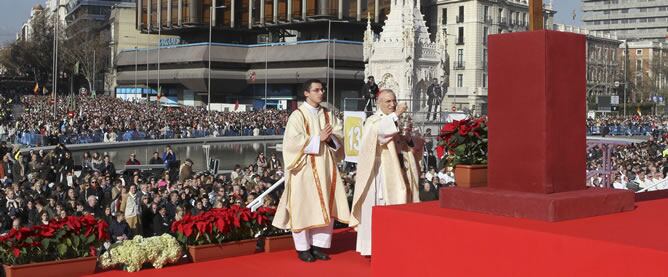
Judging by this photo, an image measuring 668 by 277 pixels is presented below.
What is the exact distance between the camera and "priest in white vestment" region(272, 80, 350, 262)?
820 centimetres

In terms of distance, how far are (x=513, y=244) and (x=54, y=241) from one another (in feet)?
14.5

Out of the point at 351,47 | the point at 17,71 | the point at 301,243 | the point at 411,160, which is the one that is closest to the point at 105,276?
the point at 301,243

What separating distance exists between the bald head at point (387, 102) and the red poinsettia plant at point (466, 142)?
0.65 metres

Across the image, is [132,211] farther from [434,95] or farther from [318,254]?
[434,95]

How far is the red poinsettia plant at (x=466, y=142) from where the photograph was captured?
732 centimetres

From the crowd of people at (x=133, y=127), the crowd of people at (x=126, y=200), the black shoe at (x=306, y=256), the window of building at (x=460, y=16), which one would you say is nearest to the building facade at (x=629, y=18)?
the window of building at (x=460, y=16)

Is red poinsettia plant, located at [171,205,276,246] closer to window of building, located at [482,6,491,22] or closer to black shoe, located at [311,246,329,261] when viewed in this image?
black shoe, located at [311,246,329,261]

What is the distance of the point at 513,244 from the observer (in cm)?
525

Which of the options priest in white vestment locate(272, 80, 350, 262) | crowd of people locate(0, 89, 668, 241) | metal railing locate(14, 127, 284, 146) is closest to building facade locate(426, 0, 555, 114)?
metal railing locate(14, 127, 284, 146)

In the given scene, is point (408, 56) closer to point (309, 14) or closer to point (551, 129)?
point (309, 14)

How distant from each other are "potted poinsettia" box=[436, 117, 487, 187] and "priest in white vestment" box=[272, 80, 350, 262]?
4.09 feet

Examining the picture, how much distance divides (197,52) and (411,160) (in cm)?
7735

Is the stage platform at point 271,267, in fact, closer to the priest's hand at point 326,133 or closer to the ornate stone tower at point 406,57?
the priest's hand at point 326,133

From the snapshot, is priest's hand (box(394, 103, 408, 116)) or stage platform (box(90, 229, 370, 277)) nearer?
stage platform (box(90, 229, 370, 277))
